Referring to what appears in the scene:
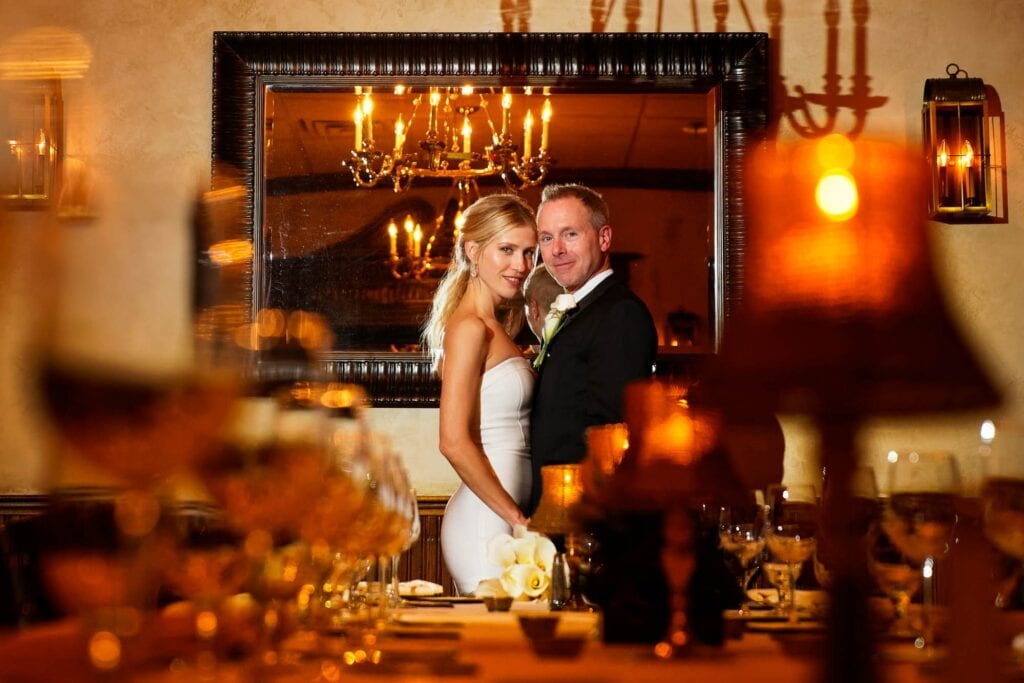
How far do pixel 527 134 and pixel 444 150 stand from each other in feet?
0.84

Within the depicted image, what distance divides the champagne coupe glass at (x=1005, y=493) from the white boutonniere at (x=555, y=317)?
1.71m

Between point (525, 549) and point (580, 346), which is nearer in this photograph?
point (525, 549)

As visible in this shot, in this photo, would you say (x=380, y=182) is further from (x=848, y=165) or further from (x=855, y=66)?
(x=848, y=165)

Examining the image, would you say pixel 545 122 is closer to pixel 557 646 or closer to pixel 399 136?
pixel 399 136

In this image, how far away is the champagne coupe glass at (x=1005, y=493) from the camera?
1.32m

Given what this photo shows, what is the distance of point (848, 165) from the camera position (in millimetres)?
653

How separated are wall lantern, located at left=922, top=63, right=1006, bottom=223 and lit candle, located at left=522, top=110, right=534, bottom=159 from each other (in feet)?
3.91

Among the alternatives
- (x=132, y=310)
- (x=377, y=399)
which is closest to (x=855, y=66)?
(x=377, y=399)

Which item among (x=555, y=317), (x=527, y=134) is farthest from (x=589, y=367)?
→ (x=527, y=134)

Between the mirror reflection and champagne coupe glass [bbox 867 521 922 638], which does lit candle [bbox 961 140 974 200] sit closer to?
the mirror reflection

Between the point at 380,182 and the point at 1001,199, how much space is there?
192cm

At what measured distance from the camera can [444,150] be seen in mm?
3576

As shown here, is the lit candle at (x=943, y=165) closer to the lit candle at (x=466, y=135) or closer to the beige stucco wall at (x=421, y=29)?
the beige stucco wall at (x=421, y=29)

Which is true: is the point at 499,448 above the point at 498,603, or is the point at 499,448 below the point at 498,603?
above
